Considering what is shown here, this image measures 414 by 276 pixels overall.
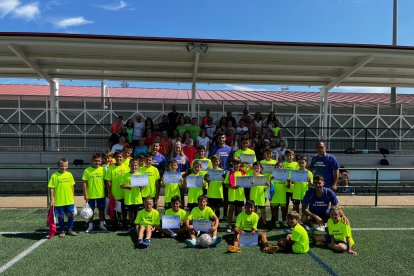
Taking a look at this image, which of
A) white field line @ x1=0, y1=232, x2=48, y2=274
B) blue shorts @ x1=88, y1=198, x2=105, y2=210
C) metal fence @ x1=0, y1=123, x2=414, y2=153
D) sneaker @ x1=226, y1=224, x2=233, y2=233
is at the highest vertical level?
metal fence @ x1=0, y1=123, x2=414, y2=153

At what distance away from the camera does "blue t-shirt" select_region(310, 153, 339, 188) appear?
7.31 m

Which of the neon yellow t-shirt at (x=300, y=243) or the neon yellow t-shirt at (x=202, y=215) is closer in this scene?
the neon yellow t-shirt at (x=300, y=243)

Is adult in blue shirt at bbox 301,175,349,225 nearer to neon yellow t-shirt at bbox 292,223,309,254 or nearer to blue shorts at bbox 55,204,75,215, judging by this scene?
neon yellow t-shirt at bbox 292,223,309,254

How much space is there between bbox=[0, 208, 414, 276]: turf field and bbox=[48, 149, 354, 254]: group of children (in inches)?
15.3

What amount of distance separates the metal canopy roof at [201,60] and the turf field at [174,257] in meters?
5.78

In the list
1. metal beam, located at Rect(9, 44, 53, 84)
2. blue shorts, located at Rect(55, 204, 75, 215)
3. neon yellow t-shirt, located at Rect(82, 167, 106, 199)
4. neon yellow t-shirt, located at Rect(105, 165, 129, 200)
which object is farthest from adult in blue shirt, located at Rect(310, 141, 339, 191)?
metal beam, located at Rect(9, 44, 53, 84)

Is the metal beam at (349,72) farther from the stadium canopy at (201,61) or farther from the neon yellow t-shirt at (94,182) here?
the neon yellow t-shirt at (94,182)

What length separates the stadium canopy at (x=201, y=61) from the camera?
10352 mm

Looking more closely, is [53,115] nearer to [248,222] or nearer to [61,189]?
[61,189]

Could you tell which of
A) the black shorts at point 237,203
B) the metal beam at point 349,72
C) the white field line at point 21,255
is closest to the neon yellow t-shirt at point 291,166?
the black shorts at point 237,203

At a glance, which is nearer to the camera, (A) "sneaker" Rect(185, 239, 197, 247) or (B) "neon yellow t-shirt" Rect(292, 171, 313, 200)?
(A) "sneaker" Rect(185, 239, 197, 247)

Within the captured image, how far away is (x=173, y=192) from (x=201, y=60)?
22.0 ft

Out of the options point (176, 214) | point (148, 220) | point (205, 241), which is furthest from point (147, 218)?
point (205, 241)

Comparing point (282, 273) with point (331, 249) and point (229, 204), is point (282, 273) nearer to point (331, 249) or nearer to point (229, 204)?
point (331, 249)
